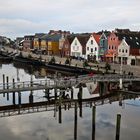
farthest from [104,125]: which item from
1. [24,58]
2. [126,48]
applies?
[24,58]

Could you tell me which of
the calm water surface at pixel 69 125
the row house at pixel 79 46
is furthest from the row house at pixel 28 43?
the calm water surface at pixel 69 125

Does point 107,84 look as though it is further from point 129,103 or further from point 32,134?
point 32,134

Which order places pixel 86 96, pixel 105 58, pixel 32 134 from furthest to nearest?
1. pixel 105 58
2. pixel 86 96
3. pixel 32 134

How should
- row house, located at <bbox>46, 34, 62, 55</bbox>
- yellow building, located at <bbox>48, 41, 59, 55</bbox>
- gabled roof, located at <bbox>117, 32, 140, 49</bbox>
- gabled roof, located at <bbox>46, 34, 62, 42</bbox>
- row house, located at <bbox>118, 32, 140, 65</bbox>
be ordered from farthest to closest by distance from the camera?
gabled roof, located at <bbox>46, 34, 62, 42</bbox> < yellow building, located at <bbox>48, 41, 59, 55</bbox> < row house, located at <bbox>46, 34, 62, 55</bbox> < gabled roof, located at <bbox>117, 32, 140, 49</bbox> < row house, located at <bbox>118, 32, 140, 65</bbox>

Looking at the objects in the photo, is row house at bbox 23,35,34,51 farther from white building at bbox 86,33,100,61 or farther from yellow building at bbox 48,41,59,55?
white building at bbox 86,33,100,61

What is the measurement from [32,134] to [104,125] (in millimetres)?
8703

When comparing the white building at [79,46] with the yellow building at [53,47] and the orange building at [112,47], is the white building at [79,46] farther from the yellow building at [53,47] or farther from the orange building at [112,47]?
the yellow building at [53,47]

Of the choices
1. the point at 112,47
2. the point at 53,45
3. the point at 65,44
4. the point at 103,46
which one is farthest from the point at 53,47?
the point at 112,47

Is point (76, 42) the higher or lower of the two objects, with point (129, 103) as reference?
higher

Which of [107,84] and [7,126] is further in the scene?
[107,84]

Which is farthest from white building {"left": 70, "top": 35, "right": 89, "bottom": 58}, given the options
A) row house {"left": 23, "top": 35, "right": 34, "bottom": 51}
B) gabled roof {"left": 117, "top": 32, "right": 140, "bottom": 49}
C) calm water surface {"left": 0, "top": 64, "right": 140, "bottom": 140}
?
calm water surface {"left": 0, "top": 64, "right": 140, "bottom": 140}

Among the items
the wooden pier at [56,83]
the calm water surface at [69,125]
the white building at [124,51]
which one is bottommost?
the calm water surface at [69,125]

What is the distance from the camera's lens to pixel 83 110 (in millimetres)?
47281

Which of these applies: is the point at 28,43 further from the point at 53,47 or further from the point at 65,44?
the point at 65,44
